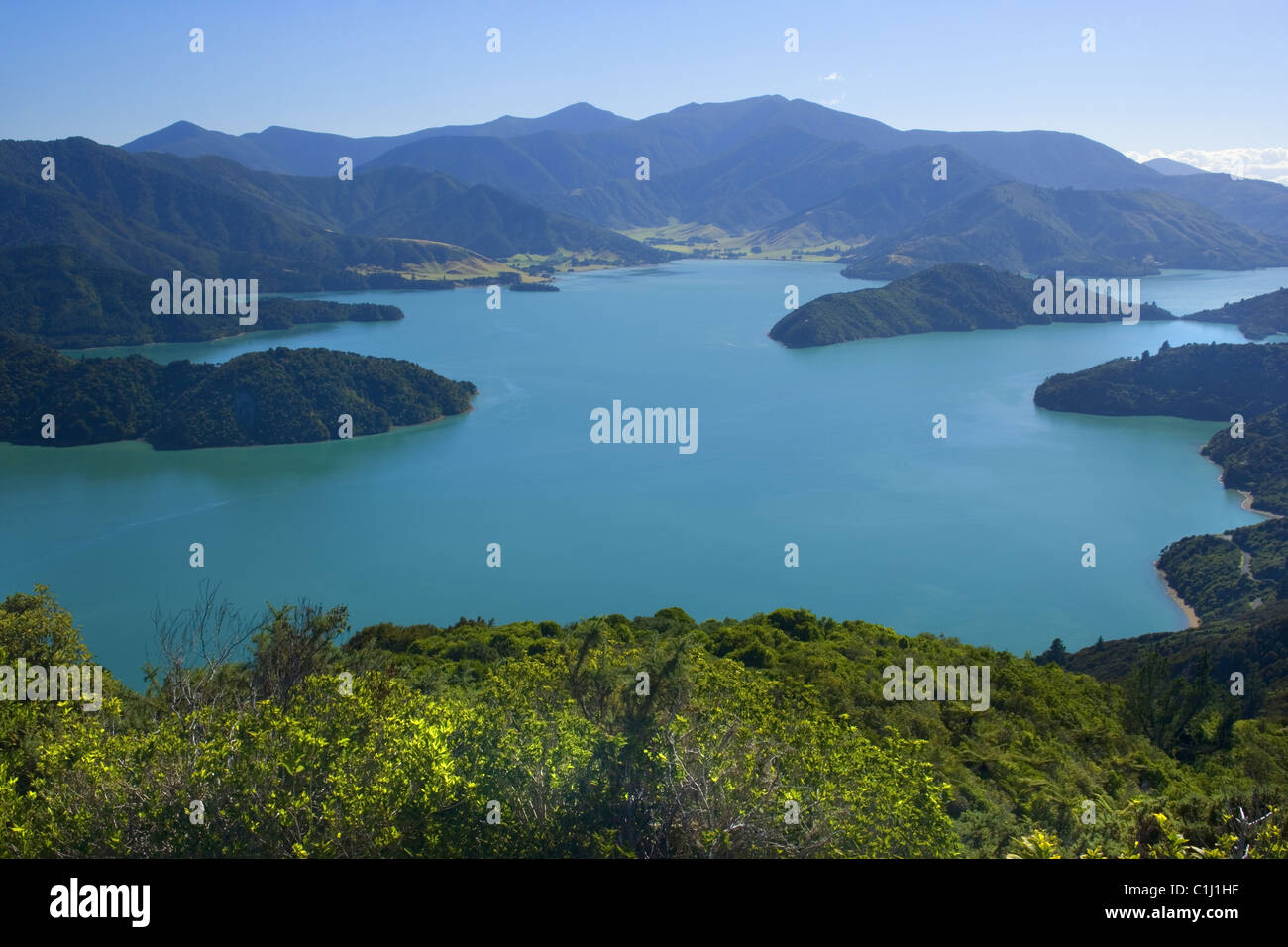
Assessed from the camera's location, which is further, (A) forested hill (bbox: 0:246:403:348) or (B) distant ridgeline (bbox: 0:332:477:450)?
(A) forested hill (bbox: 0:246:403:348)

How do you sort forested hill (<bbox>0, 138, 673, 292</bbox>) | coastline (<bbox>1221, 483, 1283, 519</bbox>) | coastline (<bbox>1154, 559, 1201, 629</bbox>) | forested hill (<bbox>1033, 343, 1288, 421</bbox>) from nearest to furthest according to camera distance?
coastline (<bbox>1154, 559, 1201, 629</bbox>)
coastline (<bbox>1221, 483, 1283, 519</bbox>)
forested hill (<bbox>1033, 343, 1288, 421</bbox>)
forested hill (<bbox>0, 138, 673, 292</bbox>)

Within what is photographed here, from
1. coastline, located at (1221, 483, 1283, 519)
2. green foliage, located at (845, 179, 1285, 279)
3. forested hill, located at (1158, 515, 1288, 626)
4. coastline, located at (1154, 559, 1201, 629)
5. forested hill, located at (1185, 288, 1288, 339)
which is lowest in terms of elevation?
coastline, located at (1154, 559, 1201, 629)

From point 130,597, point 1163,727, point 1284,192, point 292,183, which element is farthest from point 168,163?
point 1284,192

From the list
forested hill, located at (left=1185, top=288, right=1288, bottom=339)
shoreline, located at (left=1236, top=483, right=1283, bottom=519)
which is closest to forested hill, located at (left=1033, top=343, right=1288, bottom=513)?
shoreline, located at (left=1236, top=483, right=1283, bottom=519)

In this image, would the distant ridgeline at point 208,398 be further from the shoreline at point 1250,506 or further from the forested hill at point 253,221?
the forested hill at point 253,221

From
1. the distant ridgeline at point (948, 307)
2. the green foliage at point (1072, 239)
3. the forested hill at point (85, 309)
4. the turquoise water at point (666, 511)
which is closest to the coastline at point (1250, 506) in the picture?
the turquoise water at point (666, 511)

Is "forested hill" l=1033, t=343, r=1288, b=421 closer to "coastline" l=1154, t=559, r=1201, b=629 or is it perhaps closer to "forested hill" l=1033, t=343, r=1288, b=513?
"forested hill" l=1033, t=343, r=1288, b=513

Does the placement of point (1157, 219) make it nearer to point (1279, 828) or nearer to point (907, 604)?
point (907, 604)
